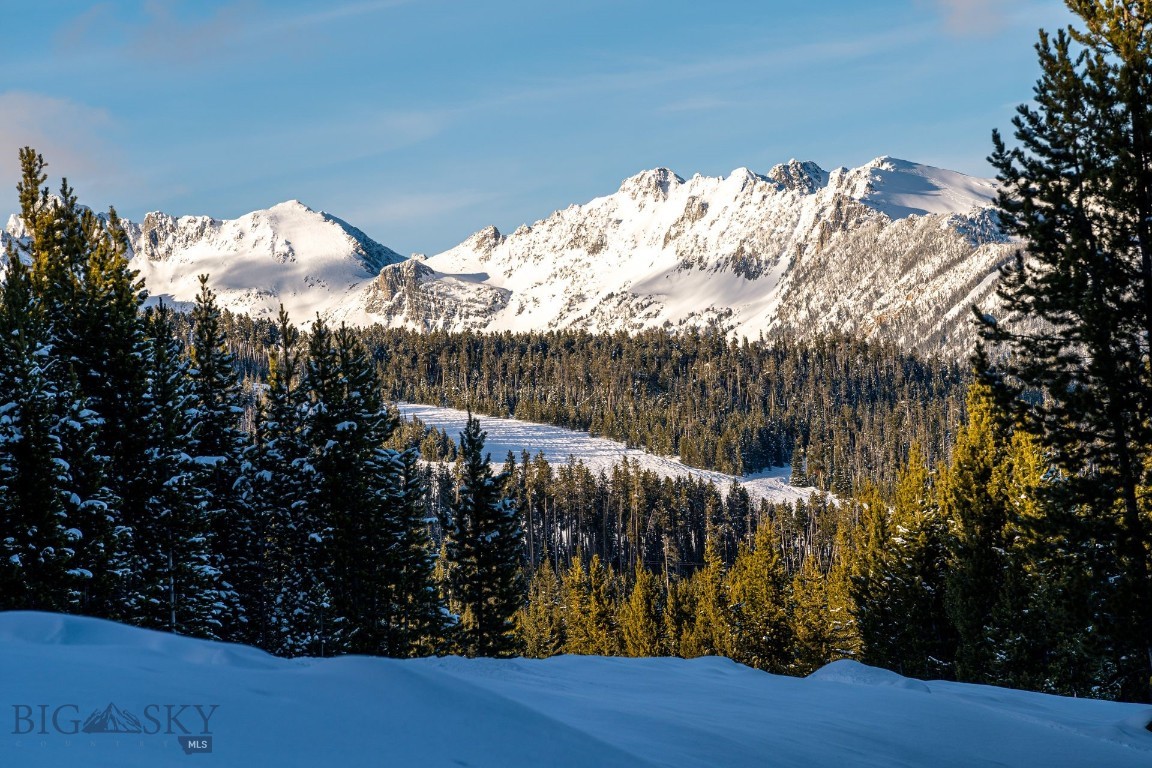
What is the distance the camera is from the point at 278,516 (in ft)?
105

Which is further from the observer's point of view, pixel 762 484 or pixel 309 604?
pixel 762 484

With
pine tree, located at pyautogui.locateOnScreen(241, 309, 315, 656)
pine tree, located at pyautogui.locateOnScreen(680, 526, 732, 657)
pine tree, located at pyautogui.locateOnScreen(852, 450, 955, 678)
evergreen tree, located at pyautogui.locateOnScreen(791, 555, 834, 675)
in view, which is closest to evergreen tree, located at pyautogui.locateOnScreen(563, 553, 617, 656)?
pine tree, located at pyautogui.locateOnScreen(680, 526, 732, 657)

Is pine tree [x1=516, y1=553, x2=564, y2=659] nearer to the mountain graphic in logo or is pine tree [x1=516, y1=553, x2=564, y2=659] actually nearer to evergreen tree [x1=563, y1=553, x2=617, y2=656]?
evergreen tree [x1=563, y1=553, x2=617, y2=656]

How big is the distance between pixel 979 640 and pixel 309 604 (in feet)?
76.4

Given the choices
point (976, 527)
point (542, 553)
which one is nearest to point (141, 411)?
point (976, 527)

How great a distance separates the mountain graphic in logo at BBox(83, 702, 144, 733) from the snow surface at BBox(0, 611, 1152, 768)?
4 centimetres

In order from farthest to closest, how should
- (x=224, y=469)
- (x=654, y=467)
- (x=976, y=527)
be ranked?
(x=654, y=467)
(x=224, y=469)
(x=976, y=527)

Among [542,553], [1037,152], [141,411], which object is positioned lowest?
[542,553]

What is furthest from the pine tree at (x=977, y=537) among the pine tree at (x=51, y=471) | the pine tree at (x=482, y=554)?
the pine tree at (x=51, y=471)

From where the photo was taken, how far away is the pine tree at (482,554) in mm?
38469

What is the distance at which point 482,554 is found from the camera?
128 ft

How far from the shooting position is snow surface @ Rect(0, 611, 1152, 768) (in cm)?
630

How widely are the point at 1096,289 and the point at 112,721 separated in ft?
47.4

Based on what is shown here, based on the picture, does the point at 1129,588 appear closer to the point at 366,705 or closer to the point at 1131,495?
the point at 1131,495
